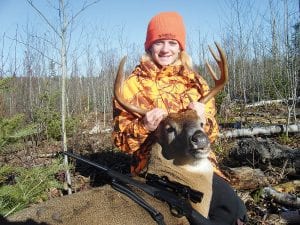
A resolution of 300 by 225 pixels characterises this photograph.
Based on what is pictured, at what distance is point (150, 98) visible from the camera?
441cm

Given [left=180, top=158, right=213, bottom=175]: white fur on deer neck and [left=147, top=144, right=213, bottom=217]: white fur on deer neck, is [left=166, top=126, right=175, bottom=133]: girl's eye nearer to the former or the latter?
[left=147, top=144, right=213, bottom=217]: white fur on deer neck

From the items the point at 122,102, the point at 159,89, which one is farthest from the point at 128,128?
the point at 159,89

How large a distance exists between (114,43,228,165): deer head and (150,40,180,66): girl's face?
0.53 m

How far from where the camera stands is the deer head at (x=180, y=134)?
151 inches

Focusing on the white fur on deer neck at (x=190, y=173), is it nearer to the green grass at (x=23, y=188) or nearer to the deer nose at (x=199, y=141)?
the deer nose at (x=199, y=141)

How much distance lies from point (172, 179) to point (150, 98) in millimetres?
937

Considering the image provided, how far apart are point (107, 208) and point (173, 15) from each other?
7.74 ft

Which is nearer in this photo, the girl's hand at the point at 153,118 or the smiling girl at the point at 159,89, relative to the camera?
the girl's hand at the point at 153,118

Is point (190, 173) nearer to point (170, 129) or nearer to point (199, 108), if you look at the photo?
point (170, 129)

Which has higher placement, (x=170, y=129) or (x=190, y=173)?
(x=170, y=129)

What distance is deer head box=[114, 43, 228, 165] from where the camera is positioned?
151 inches

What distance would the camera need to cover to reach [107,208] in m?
3.36

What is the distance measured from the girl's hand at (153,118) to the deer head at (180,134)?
6 centimetres

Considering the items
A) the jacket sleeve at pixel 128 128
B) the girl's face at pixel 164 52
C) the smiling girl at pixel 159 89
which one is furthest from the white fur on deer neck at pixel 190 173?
the girl's face at pixel 164 52
